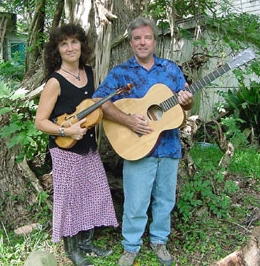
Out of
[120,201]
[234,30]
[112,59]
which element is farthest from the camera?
[234,30]

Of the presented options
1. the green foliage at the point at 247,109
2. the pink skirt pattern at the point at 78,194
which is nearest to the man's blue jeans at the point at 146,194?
the pink skirt pattern at the point at 78,194

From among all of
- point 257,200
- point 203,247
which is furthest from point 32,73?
point 257,200

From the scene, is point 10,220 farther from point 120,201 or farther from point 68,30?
point 68,30

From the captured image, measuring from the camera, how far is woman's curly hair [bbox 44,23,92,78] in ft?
9.14

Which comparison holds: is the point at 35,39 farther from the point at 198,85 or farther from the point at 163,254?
the point at 163,254

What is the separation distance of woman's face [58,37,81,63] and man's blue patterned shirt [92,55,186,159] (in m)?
0.29

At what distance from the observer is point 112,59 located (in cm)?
346

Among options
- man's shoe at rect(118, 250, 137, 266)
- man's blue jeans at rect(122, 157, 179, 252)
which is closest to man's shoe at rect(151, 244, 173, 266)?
man's blue jeans at rect(122, 157, 179, 252)

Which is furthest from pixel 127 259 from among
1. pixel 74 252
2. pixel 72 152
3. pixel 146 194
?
pixel 72 152

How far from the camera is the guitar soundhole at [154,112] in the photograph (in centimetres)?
281

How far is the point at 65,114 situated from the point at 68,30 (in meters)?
0.61

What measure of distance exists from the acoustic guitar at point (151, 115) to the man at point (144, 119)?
0.14 feet

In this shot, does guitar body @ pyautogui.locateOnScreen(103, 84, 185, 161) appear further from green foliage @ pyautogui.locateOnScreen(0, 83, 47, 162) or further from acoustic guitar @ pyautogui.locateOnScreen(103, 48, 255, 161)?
green foliage @ pyautogui.locateOnScreen(0, 83, 47, 162)

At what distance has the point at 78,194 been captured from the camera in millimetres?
2979
